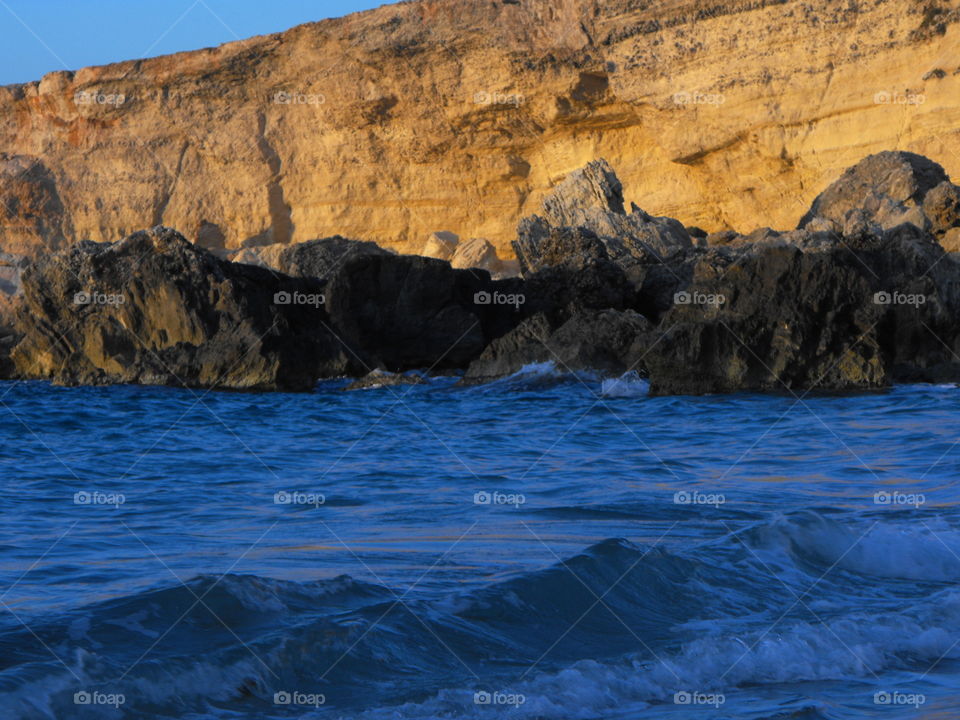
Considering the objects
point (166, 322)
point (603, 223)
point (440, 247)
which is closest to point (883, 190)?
point (603, 223)

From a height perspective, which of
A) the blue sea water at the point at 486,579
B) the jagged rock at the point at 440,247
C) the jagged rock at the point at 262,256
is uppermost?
the jagged rock at the point at 262,256

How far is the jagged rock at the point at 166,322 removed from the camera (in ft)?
61.3

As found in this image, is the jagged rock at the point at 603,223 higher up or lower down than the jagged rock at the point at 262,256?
lower down

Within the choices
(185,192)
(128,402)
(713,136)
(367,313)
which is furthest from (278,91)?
(128,402)

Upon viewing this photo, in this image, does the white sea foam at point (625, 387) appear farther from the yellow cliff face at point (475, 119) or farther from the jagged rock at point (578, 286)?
the yellow cliff face at point (475, 119)

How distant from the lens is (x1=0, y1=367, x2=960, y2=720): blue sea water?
14.6 feet

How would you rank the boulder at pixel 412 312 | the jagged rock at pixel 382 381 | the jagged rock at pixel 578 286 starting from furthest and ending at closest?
the boulder at pixel 412 312, the jagged rock at pixel 578 286, the jagged rock at pixel 382 381

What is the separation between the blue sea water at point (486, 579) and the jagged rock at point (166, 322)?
769 centimetres

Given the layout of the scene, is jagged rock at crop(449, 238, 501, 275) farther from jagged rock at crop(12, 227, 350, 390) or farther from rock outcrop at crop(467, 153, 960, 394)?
jagged rock at crop(12, 227, 350, 390)

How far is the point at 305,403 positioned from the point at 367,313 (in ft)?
19.3

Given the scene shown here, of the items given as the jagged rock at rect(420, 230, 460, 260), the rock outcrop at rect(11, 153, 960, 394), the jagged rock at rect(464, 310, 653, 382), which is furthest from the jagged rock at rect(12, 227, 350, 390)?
the jagged rock at rect(420, 230, 460, 260)

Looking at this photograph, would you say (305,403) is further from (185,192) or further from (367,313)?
(185,192)

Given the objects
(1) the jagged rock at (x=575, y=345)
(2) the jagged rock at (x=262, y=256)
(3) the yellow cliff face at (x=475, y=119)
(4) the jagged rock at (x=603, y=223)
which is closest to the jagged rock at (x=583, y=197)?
(4) the jagged rock at (x=603, y=223)

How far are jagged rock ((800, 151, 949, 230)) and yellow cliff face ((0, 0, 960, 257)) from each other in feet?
19.2
